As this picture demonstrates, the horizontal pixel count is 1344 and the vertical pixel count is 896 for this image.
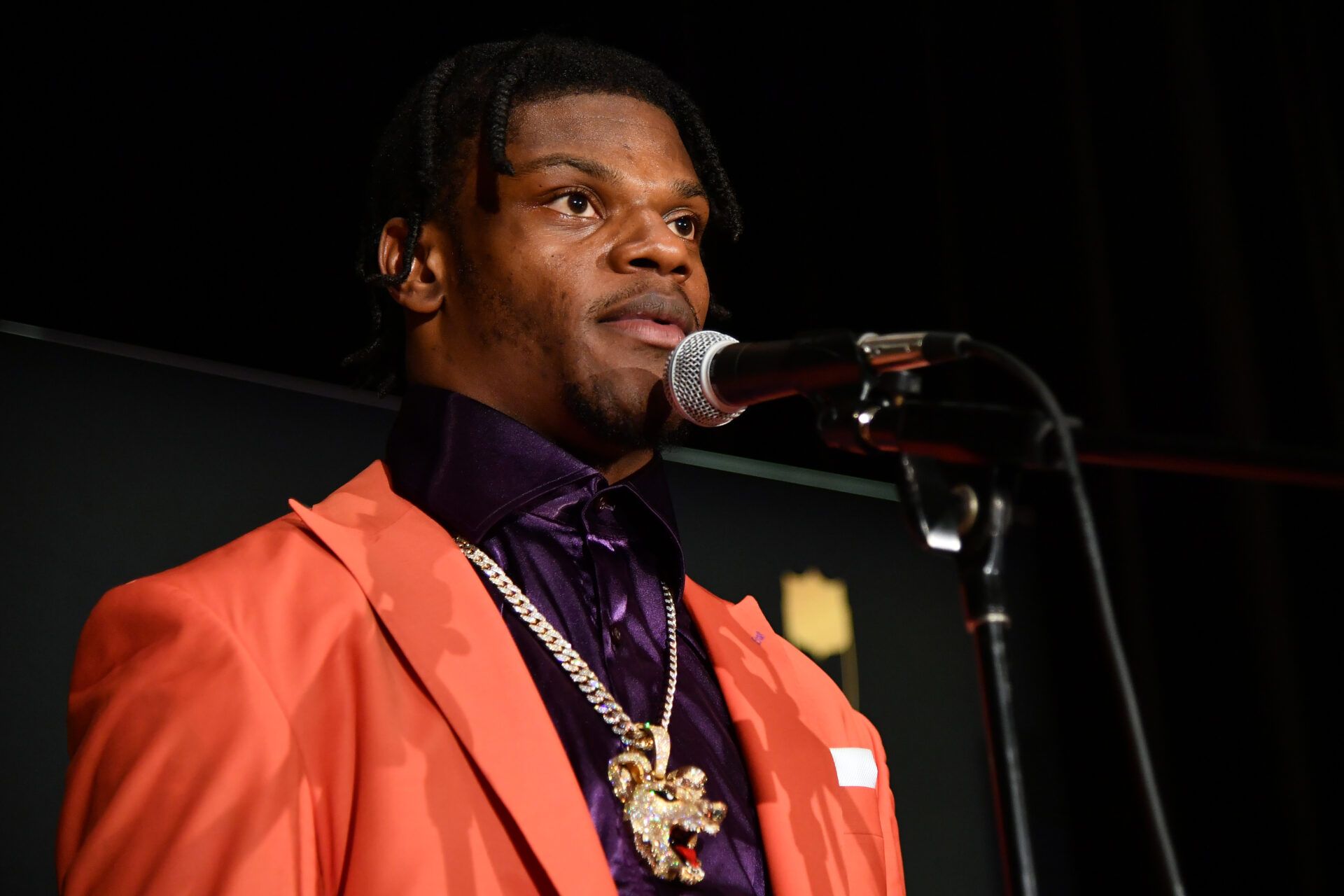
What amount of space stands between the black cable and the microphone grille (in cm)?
38

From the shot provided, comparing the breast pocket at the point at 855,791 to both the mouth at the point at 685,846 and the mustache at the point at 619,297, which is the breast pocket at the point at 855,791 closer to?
the mouth at the point at 685,846

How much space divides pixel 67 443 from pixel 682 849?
1393 mm

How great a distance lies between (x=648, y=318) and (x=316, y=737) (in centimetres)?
73

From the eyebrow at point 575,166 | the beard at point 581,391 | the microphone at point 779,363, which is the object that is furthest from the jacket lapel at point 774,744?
the eyebrow at point 575,166

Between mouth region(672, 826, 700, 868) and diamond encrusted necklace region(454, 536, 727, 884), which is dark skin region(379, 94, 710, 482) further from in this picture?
mouth region(672, 826, 700, 868)

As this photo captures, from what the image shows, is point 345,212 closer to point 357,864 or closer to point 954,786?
point 357,864

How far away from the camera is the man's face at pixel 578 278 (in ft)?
5.25

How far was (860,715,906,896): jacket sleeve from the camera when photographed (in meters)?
1.64

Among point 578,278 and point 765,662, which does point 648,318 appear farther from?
point 765,662

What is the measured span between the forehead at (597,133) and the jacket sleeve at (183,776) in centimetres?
86

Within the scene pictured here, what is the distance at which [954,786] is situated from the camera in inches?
114

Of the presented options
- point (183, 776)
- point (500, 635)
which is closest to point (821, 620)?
point (500, 635)

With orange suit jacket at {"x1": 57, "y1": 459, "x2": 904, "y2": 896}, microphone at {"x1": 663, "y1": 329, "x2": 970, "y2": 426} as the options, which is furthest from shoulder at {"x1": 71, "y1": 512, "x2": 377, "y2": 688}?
microphone at {"x1": 663, "y1": 329, "x2": 970, "y2": 426}

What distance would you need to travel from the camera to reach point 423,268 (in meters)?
1.81
